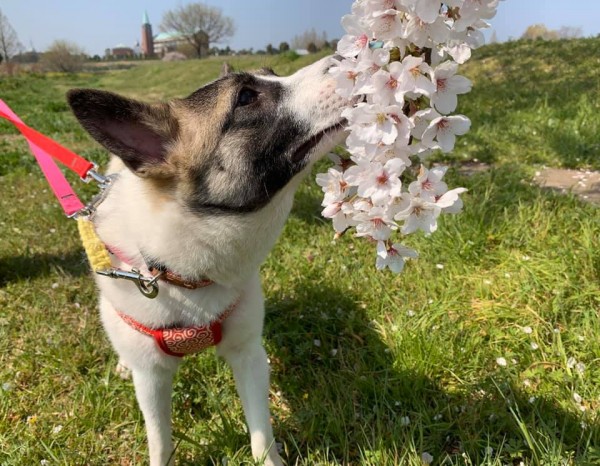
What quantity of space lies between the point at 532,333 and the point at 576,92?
19.1 ft

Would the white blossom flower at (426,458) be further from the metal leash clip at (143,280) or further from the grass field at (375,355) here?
the metal leash clip at (143,280)

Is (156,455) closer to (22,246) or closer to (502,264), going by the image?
(502,264)

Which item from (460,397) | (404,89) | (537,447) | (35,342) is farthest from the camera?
(35,342)

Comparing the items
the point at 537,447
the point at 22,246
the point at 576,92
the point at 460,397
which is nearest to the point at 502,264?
the point at 460,397

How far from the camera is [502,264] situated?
9.66ft

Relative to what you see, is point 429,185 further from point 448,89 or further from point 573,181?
point 573,181

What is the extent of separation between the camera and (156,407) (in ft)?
6.54

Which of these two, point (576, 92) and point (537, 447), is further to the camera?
point (576, 92)

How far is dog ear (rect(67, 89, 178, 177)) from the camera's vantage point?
1.62m

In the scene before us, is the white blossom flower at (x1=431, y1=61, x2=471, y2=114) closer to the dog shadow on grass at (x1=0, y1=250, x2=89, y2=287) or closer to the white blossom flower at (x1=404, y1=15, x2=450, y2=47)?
the white blossom flower at (x1=404, y1=15, x2=450, y2=47)

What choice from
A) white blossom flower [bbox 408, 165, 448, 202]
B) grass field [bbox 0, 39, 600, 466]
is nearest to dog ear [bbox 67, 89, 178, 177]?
white blossom flower [bbox 408, 165, 448, 202]

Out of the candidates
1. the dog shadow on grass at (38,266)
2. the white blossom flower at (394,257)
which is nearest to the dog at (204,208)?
the white blossom flower at (394,257)

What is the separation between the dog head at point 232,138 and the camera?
176cm

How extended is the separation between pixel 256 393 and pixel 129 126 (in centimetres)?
116
